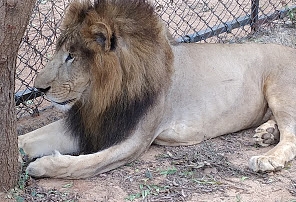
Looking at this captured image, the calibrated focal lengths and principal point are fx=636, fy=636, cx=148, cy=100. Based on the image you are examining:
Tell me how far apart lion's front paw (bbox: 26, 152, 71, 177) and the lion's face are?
0.30 m

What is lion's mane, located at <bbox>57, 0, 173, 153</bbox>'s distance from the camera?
3162 millimetres

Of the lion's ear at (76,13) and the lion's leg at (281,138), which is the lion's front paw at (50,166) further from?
the lion's leg at (281,138)

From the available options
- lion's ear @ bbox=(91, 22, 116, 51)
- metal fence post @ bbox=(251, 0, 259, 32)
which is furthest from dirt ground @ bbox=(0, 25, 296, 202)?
metal fence post @ bbox=(251, 0, 259, 32)

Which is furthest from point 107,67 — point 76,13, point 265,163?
point 265,163

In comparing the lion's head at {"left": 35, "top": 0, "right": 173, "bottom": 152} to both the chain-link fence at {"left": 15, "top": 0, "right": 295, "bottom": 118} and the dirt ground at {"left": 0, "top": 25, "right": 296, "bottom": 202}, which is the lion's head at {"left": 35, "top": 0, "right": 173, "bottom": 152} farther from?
the chain-link fence at {"left": 15, "top": 0, "right": 295, "bottom": 118}

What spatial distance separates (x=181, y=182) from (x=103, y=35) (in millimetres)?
833

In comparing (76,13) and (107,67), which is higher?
(76,13)

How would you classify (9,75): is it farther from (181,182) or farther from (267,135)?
(267,135)

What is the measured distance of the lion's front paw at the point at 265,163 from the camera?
3.28 m

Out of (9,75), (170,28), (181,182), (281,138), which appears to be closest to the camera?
(9,75)

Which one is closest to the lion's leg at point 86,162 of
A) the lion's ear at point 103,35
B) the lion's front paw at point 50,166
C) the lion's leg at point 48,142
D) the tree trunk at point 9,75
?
the lion's front paw at point 50,166

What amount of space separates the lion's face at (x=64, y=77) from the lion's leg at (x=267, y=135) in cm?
108

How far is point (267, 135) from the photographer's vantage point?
12.0 feet

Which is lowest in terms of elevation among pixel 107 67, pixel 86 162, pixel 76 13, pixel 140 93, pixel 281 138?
pixel 281 138
